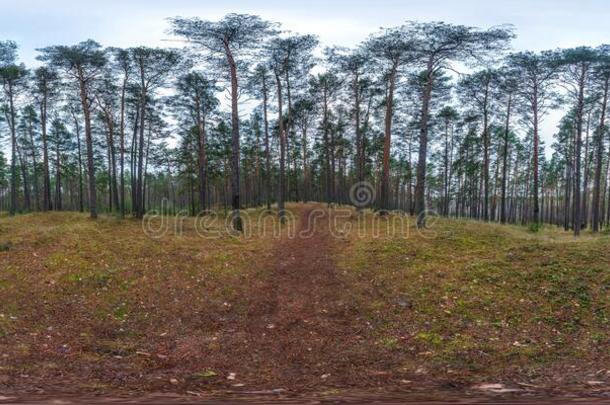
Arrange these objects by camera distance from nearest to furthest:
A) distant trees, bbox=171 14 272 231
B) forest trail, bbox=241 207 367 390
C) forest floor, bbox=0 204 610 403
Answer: forest floor, bbox=0 204 610 403 < forest trail, bbox=241 207 367 390 < distant trees, bbox=171 14 272 231

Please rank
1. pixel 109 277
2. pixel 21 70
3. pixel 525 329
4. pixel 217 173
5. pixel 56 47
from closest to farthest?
pixel 525 329
pixel 109 277
pixel 56 47
pixel 21 70
pixel 217 173

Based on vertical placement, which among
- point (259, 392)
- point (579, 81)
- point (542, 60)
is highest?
point (542, 60)

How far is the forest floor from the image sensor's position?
6.27m

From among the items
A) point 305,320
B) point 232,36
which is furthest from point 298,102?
point 305,320

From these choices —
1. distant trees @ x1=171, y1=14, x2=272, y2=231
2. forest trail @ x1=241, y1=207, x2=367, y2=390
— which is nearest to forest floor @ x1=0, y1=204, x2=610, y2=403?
forest trail @ x1=241, y1=207, x2=367, y2=390

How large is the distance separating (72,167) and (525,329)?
159 ft

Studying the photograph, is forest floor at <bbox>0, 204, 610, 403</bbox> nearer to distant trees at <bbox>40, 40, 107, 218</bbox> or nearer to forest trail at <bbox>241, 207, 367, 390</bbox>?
forest trail at <bbox>241, 207, 367, 390</bbox>

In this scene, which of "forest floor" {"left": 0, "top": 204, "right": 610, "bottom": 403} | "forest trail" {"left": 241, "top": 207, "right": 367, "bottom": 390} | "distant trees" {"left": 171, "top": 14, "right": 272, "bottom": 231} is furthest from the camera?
"distant trees" {"left": 171, "top": 14, "right": 272, "bottom": 231}

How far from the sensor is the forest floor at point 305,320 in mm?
6266

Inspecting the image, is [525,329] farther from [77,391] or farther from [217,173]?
[217,173]

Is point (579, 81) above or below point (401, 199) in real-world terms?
above

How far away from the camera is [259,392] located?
588 centimetres

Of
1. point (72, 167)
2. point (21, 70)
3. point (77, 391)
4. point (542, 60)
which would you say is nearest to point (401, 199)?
point (542, 60)

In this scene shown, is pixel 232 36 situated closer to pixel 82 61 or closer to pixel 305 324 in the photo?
pixel 82 61
